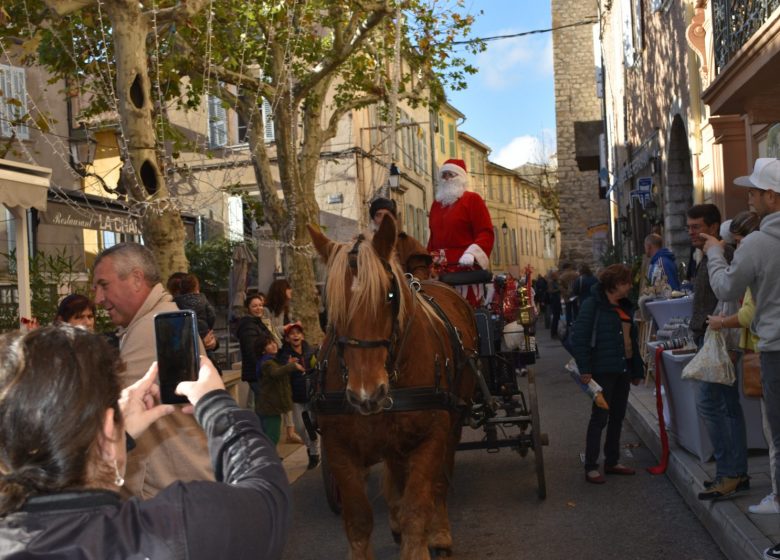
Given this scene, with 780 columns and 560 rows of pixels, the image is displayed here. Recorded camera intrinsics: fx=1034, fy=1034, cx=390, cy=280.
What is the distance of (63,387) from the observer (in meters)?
1.80

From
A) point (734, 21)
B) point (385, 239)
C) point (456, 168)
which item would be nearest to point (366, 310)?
point (385, 239)

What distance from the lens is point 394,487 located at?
20.6ft

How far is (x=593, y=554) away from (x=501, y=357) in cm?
188

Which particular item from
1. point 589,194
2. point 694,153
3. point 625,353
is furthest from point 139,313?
point 589,194

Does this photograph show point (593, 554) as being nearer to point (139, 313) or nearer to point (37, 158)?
point (139, 313)

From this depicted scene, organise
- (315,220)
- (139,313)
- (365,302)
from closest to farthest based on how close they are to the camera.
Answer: (139,313) < (365,302) < (315,220)

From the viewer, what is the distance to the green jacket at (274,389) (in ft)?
31.1

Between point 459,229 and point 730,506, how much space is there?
2891 millimetres

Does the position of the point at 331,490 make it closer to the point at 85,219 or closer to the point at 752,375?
the point at 752,375

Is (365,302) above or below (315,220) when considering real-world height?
below

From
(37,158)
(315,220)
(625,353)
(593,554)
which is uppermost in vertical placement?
(37,158)

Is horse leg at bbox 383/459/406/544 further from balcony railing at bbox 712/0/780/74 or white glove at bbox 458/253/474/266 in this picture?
balcony railing at bbox 712/0/780/74

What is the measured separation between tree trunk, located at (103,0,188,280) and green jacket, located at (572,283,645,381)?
424 centimetres

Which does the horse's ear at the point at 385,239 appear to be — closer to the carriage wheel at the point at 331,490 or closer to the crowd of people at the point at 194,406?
the crowd of people at the point at 194,406
